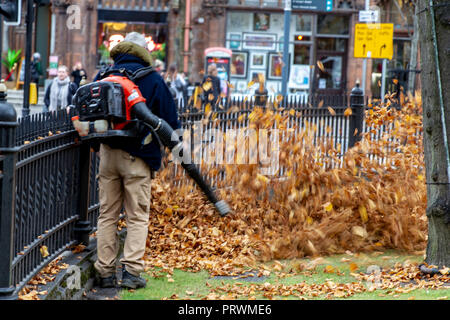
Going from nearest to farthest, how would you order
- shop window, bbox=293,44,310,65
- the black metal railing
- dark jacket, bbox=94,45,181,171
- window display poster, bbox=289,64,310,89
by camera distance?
the black metal railing, dark jacket, bbox=94,45,181,171, window display poster, bbox=289,64,310,89, shop window, bbox=293,44,310,65

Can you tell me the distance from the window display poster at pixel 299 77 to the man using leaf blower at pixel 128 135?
2656cm

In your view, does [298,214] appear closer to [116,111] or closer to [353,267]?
[353,267]

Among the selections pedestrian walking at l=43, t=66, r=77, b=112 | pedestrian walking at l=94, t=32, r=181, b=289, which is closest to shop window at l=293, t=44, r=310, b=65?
pedestrian walking at l=43, t=66, r=77, b=112

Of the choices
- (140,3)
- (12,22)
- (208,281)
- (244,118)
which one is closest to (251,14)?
(140,3)

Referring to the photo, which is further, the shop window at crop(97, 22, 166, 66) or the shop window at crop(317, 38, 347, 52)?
the shop window at crop(317, 38, 347, 52)

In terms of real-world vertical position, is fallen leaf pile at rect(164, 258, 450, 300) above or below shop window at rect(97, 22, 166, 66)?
below

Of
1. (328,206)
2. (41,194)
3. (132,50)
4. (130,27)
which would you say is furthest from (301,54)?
(41,194)

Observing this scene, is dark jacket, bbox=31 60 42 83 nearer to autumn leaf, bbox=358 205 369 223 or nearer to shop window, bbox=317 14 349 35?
shop window, bbox=317 14 349 35

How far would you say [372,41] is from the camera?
71.7 ft

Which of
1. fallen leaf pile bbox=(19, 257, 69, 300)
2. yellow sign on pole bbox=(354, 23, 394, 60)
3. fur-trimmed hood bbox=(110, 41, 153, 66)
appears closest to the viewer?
fallen leaf pile bbox=(19, 257, 69, 300)

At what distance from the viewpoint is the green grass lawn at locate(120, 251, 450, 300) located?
6094mm

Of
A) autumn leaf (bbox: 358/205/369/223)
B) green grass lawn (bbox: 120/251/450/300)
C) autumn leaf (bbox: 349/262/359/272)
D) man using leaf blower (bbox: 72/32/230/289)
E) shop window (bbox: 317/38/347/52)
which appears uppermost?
shop window (bbox: 317/38/347/52)

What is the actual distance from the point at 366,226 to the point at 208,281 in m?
2.16

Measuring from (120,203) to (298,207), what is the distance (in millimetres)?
2415
